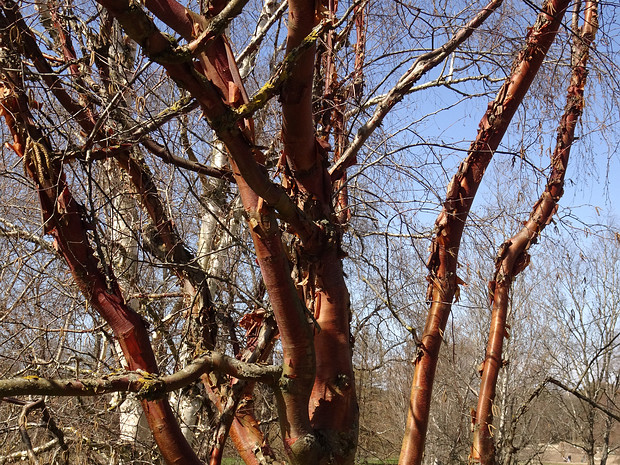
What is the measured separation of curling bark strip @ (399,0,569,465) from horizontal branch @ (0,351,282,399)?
1.40 m

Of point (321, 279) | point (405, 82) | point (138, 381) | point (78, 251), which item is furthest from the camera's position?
point (405, 82)

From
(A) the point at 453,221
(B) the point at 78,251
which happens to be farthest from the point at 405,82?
(B) the point at 78,251

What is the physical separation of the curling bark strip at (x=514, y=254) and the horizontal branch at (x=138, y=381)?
7.75 feet

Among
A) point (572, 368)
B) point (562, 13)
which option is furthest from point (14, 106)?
point (572, 368)

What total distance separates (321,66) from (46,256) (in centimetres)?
353

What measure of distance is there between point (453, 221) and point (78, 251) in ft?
6.61

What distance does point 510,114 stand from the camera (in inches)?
141

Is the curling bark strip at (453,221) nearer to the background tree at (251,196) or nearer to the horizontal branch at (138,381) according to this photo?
the background tree at (251,196)

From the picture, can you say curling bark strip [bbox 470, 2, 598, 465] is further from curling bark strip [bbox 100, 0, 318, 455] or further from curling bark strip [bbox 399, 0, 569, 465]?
curling bark strip [bbox 100, 0, 318, 455]

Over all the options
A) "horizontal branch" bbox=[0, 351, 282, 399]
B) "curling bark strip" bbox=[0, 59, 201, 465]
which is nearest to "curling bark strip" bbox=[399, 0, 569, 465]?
"curling bark strip" bbox=[0, 59, 201, 465]

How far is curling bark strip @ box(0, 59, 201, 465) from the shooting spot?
9.18 ft

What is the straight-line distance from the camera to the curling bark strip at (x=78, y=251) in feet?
9.18

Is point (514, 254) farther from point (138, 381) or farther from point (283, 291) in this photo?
point (138, 381)

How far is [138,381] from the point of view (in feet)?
6.87
